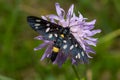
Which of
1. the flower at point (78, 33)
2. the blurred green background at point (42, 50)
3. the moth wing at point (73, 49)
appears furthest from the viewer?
the blurred green background at point (42, 50)

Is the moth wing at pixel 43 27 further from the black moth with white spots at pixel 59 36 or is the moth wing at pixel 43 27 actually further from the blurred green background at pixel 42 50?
the blurred green background at pixel 42 50

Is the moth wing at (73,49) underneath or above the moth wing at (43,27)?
underneath

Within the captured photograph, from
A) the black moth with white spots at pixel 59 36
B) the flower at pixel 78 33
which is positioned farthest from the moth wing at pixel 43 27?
the flower at pixel 78 33

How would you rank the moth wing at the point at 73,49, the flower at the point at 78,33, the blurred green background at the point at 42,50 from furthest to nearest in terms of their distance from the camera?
1. the blurred green background at the point at 42,50
2. the flower at the point at 78,33
3. the moth wing at the point at 73,49

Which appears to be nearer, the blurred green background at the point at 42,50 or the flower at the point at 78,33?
the flower at the point at 78,33

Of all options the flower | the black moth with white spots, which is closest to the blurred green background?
the flower

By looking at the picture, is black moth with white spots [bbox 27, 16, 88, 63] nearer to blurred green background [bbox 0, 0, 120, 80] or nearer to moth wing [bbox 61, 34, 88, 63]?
moth wing [bbox 61, 34, 88, 63]
